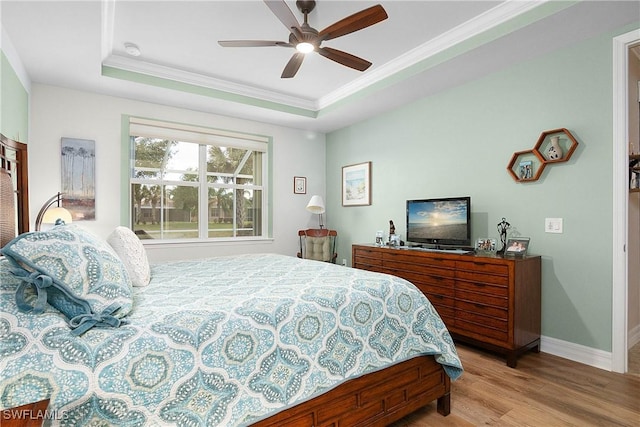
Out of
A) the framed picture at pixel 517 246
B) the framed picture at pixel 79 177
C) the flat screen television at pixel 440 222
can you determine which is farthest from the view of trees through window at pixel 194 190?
the framed picture at pixel 517 246

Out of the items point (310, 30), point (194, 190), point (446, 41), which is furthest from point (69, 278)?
point (194, 190)

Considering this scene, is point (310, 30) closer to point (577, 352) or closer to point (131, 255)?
point (131, 255)

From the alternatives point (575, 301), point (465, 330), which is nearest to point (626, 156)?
point (575, 301)

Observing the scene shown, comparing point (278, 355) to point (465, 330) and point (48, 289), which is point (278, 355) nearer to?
point (48, 289)

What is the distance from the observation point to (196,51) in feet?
10.6

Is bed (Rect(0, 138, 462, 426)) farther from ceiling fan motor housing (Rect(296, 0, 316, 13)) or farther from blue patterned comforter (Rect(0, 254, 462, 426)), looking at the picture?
ceiling fan motor housing (Rect(296, 0, 316, 13))

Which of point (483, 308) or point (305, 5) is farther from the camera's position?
point (483, 308)

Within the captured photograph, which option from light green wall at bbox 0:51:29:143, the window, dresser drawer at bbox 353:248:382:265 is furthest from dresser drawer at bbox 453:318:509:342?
light green wall at bbox 0:51:29:143

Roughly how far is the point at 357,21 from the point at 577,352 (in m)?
3.06

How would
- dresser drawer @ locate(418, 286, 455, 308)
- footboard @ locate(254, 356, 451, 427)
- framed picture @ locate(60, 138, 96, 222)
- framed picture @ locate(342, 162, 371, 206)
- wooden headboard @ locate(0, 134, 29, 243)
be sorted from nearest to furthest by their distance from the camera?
1. footboard @ locate(254, 356, 451, 427)
2. wooden headboard @ locate(0, 134, 29, 243)
3. dresser drawer @ locate(418, 286, 455, 308)
4. framed picture @ locate(60, 138, 96, 222)
5. framed picture @ locate(342, 162, 371, 206)

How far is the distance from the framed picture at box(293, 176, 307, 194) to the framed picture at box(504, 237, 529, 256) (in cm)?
313

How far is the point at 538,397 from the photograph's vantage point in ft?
7.17

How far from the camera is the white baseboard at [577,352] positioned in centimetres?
258

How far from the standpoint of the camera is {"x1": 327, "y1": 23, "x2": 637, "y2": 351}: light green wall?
2635 millimetres
